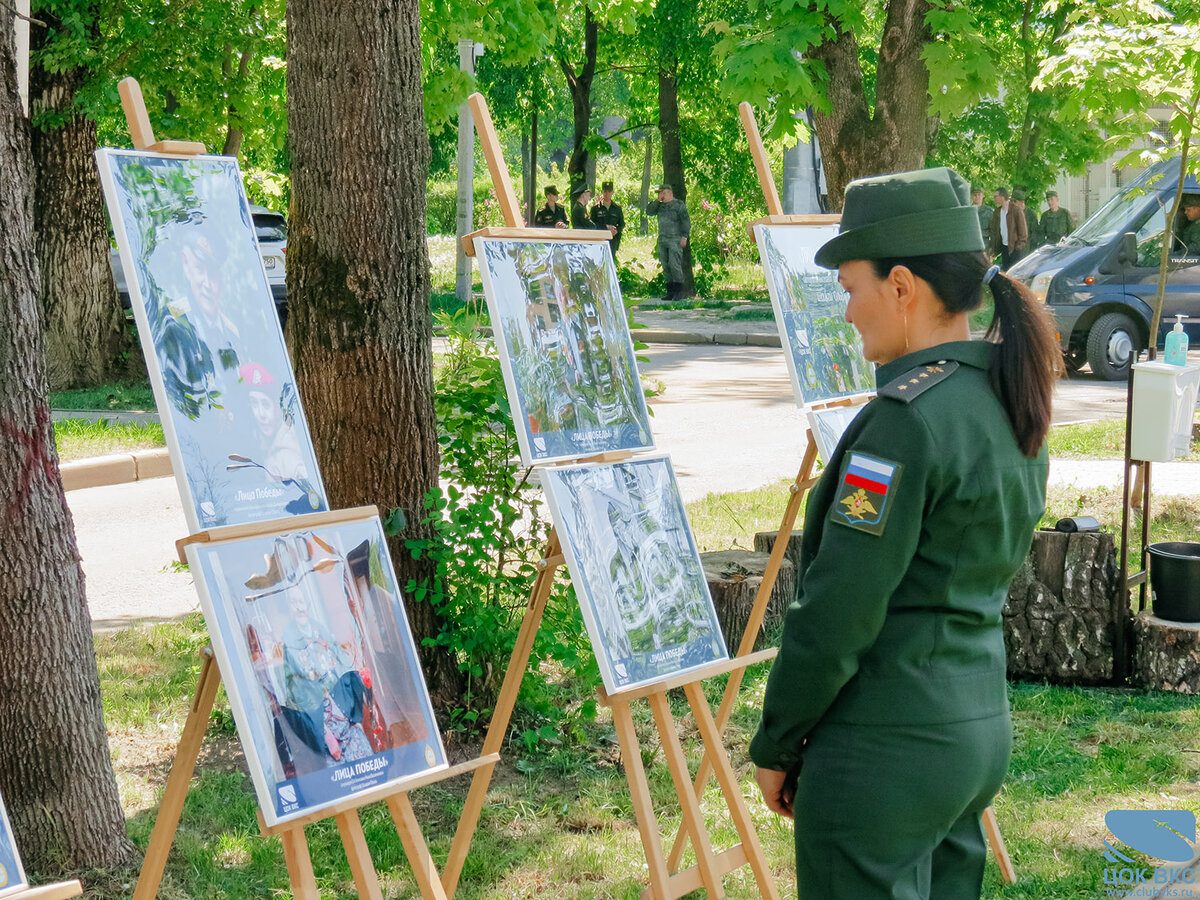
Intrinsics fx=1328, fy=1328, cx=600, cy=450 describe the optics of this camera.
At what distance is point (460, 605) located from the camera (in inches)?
185

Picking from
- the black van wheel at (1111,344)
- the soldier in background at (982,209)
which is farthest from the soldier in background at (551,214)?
the black van wheel at (1111,344)

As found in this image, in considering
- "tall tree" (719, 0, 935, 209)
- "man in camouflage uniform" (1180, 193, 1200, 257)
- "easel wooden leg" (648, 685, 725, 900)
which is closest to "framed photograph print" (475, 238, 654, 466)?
"easel wooden leg" (648, 685, 725, 900)

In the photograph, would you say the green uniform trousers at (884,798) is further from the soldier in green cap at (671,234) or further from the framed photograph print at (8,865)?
the soldier in green cap at (671,234)

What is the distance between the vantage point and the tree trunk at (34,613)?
11.1ft

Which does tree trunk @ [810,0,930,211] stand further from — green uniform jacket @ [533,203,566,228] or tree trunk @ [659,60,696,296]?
tree trunk @ [659,60,696,296]

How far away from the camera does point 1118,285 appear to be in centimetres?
1366

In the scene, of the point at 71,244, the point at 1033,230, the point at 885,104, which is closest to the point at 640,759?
the point at 885,104

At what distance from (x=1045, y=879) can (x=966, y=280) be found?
2344 mm

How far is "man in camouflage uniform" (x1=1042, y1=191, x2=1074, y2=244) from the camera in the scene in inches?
816

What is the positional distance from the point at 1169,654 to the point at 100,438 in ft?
24.8

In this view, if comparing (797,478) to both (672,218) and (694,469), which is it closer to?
(694,469)

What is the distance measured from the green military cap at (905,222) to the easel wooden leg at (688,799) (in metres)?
1.58

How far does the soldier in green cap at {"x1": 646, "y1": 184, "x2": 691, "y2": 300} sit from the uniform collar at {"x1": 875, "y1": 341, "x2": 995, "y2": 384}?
19.8 metres

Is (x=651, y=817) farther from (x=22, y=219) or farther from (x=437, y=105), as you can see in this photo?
(x=437, y=105)
